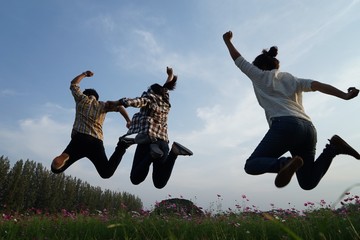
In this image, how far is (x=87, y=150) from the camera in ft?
21.4

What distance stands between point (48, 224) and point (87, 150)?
1.46 metres

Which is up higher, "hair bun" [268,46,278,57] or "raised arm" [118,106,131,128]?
"raised arm" [118,106,131,128]

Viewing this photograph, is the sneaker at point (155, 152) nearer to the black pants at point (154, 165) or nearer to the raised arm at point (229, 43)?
the black pants at point (154, 165)

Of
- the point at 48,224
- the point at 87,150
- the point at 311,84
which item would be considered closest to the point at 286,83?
the point at 311,84

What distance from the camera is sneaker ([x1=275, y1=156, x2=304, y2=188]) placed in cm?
363

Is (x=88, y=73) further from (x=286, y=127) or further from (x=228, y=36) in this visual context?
(x=286, y=127)

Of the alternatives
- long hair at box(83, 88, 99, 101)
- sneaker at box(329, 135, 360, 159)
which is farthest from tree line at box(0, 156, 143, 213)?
sneaker at box(329, 135, 360, 159)

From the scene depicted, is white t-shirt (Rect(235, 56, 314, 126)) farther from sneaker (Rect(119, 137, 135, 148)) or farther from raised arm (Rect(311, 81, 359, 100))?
sneaker (Rect(119, 137, 135, 148))

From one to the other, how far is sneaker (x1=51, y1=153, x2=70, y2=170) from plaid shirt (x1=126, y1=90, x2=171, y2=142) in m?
1.18

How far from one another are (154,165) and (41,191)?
43.3 metres

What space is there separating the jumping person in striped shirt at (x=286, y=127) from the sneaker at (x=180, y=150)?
1752 millimetres

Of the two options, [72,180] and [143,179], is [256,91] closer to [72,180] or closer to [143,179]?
[143,179]

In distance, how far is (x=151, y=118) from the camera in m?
6.19

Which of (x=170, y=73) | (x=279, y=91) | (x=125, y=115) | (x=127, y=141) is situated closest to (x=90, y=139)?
(x=127, y=141)
